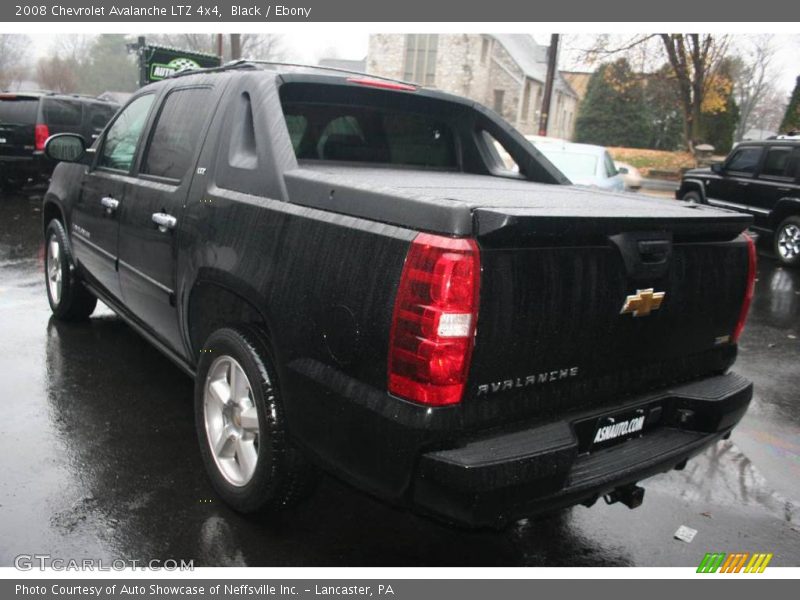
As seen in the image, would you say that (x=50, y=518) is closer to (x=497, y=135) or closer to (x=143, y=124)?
(x=143, y=124)

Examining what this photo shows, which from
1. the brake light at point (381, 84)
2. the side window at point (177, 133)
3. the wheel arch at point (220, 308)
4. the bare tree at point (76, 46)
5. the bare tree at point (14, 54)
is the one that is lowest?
the wheel arch at point (220, 308)

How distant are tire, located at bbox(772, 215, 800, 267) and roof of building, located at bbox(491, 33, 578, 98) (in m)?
40.1

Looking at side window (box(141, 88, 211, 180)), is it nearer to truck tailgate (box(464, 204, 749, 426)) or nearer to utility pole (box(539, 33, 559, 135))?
truck tailgate (box(464, 204, 749, 426))

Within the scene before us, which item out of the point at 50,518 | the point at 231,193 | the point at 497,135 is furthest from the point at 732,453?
the point at 50,518

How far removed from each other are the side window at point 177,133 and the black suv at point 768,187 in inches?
388

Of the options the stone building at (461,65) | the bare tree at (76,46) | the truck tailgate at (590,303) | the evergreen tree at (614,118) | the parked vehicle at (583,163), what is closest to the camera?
the truck tailgate at (590,303)

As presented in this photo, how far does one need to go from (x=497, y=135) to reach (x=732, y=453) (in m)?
2.41

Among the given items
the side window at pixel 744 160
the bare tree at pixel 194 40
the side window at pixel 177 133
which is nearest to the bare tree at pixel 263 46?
the bare tree at pixel 194 40

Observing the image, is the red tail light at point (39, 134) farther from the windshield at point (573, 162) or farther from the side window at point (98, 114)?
the windshield at point (573, 162)

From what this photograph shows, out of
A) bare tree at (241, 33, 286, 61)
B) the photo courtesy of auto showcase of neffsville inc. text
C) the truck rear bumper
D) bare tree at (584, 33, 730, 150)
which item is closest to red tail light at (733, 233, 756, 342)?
the photo courtesy of auto showcase of neffsville inc. text

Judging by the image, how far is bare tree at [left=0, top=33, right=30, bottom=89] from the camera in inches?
2418

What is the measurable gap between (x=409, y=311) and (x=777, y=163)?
12.0 metres

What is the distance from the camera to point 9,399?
4301mm

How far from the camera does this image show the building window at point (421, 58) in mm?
47500
